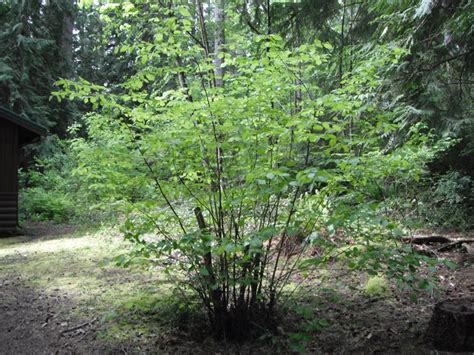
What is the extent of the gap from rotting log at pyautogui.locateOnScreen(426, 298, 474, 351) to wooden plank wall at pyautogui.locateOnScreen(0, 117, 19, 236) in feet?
35.6

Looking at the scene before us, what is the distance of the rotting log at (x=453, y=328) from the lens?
3354 mm

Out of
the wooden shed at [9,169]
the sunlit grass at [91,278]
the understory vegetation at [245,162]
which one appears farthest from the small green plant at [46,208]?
the understory vegetation at [245,162]

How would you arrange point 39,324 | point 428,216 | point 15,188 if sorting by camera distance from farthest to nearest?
point 15,188 < point 428,216 < point 39,324

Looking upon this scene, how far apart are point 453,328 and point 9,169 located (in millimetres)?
Answer: 11313

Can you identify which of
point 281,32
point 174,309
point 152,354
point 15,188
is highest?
point 281,32

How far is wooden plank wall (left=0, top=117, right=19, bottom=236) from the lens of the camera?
36.1 ft

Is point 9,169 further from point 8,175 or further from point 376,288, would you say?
point 376,288

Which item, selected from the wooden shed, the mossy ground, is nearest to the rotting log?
the mossy ground

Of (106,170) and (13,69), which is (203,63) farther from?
(13,69)

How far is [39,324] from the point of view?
14.7 feet

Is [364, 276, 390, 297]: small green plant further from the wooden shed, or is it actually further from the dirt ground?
the wooden shed

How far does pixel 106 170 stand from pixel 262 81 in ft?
5.07

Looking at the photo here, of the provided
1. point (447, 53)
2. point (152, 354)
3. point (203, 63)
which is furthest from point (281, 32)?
point (152, 354)

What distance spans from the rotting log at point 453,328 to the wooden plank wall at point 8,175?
1087 cm
